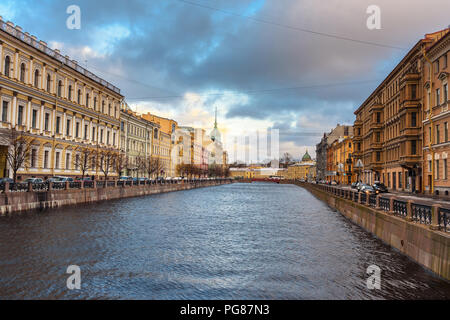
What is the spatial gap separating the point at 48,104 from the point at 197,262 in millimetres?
38480

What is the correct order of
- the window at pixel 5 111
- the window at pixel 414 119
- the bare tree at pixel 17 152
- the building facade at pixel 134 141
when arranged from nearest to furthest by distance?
the bare tree at pixel 17 152, the window at pixel 5 111, the window at pixel 414 119, the building facade at pixel 134 141

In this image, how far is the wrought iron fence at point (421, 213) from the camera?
11.9 m

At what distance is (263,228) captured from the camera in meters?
21.6

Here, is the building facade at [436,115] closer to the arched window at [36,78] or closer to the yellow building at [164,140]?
the arched window at [36,78]

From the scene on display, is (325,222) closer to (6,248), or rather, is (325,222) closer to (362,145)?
(6,248)

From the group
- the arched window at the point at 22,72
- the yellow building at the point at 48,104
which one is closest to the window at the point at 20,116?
the yellow building at the point at 48,104

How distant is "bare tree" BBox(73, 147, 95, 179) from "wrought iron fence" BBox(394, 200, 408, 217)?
39555 millimetres

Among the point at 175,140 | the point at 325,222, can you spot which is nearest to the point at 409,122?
the point at 325,222

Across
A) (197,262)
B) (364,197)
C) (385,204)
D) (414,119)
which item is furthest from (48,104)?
(414,119)

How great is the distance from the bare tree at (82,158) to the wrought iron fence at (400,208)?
3956 cm

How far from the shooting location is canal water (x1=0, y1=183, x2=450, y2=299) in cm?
971

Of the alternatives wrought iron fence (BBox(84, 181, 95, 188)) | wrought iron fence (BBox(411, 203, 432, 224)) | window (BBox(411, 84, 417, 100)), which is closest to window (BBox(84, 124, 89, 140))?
wrought iron fence (BBox(84, 181, 95, 188))

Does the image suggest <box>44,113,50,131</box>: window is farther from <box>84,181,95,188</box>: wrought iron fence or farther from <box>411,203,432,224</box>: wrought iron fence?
<box>411,203,432,224</box>: wrought iron fence
